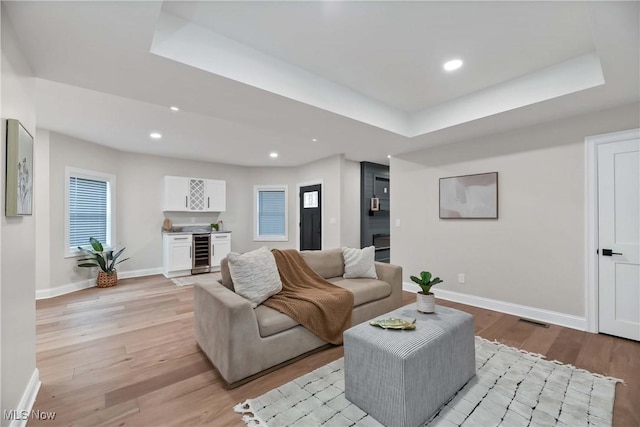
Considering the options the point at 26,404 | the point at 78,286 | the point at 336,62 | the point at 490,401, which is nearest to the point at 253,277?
the point at 26,404

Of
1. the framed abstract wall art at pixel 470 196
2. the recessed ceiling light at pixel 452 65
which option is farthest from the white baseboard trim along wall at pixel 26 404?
the framed abstract wall art at pixel 470 196

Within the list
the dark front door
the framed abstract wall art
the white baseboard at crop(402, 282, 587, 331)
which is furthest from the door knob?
the dark front door

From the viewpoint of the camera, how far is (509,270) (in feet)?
11.5

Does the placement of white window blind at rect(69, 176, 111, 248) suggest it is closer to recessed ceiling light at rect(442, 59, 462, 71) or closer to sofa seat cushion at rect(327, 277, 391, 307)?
sofa seat cushion at rect(327, 277, 391, 307)

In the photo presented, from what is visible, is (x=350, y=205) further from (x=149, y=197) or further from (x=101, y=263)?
(x=101, y=263)

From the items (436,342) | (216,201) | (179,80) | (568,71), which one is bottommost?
(436,342)

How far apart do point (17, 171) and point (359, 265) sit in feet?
9.79

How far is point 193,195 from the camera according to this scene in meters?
6.15

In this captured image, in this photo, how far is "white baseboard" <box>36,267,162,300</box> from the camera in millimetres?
4137

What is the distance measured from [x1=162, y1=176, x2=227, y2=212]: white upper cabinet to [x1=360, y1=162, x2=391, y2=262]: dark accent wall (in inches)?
127

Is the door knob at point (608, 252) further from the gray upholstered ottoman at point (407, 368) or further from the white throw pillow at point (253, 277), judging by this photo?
the white throw pillow at point (253, 277)

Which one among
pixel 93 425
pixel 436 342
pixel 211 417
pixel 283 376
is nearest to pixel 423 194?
pixel 436 342

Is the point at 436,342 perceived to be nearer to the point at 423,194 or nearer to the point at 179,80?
the point at 179,80

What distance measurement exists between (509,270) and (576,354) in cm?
118
